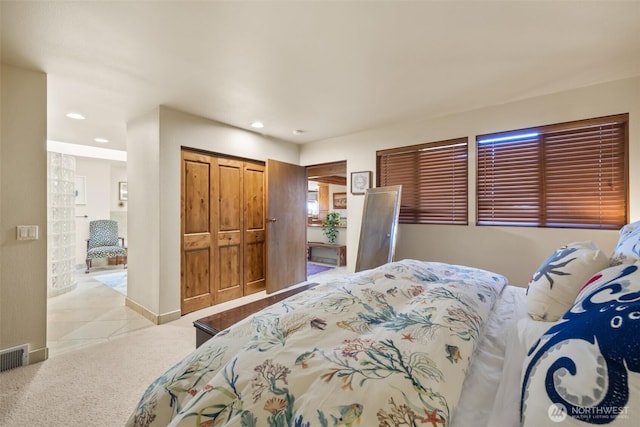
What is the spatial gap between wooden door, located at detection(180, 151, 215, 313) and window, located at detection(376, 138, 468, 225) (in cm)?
236

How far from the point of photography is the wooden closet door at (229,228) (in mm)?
3551

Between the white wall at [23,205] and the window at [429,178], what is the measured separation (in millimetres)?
3534

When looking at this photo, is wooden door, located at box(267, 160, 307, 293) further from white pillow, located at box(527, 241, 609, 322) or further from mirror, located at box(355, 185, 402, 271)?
white pillow, located at box(527, 241, 609, 322)

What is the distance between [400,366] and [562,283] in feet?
3.11

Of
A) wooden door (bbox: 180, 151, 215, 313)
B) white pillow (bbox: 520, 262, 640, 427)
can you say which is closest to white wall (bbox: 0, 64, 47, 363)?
wooden door (bbox: 180, 151, 215, 313)

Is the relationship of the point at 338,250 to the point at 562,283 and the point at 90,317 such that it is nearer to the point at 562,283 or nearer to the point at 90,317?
the point at 90,317

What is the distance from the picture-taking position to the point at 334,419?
1.89 ft

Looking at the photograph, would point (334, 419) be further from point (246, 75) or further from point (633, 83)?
point (633, 83)

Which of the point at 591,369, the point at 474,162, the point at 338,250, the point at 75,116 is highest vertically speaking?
the point at 75,116

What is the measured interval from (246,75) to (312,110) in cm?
96

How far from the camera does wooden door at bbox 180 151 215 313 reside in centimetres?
320

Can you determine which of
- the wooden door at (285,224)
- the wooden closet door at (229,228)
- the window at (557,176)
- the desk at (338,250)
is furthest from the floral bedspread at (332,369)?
the desk at (338,250)

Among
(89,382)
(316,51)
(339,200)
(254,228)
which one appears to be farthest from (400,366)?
(339,200)

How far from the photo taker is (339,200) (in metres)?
8.11
